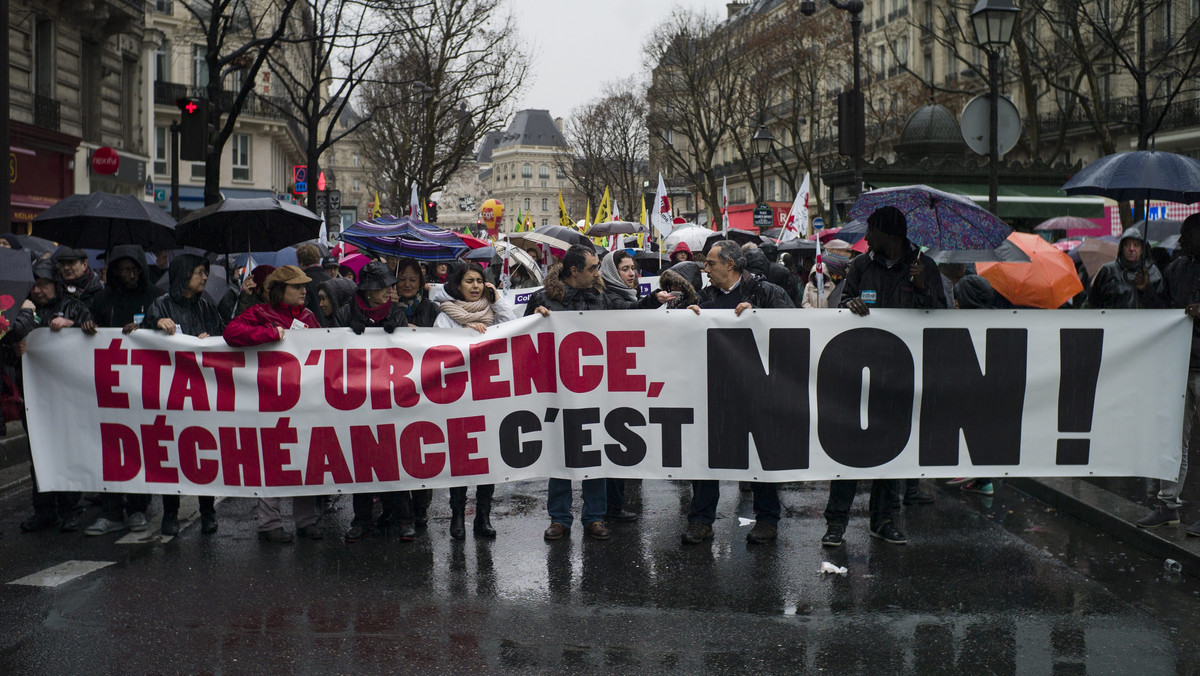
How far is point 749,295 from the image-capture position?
292 inches

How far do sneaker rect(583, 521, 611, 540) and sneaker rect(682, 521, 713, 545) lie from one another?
1.63 feet

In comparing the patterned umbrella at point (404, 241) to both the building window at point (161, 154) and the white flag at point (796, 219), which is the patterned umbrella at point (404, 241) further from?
the building window at point (161, 154)

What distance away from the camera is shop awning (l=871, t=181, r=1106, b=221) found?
2327 cm

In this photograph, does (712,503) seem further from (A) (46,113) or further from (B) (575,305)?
(A) (46,113)

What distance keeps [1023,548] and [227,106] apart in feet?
170

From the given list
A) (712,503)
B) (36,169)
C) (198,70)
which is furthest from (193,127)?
(198,70)

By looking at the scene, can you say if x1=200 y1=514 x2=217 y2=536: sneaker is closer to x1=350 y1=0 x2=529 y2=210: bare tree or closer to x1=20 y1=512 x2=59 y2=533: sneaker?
x1=20 y1=512 x2=59 y2=533: sneaker

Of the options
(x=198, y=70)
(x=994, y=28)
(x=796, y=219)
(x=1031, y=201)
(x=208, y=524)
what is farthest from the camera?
(x=198, y=70)

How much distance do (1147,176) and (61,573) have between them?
280 inches

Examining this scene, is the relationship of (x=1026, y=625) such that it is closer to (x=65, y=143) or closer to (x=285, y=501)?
(x=285, y=501)

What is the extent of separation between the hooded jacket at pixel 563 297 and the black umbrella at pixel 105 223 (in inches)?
149

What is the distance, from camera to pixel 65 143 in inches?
1040

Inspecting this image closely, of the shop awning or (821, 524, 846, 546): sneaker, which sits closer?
(821, 524, 846, 546): sneaker

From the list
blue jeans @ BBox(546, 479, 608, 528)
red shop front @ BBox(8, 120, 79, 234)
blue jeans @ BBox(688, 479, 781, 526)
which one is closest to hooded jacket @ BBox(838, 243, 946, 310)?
blue jeans @ BBox(688, 479, 781, 526)
